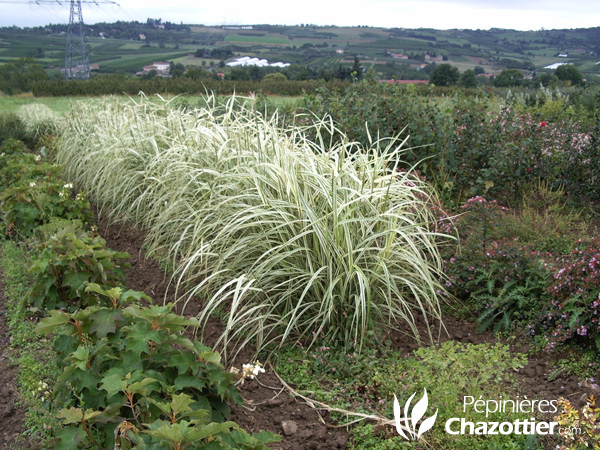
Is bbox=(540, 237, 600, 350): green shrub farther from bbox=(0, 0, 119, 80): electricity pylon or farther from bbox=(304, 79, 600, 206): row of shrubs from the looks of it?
bbox=(0, 0, 119, 80): electricity pylon

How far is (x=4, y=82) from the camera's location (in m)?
18.5

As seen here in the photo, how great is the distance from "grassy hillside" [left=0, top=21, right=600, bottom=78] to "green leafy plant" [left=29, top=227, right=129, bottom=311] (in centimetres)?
1306

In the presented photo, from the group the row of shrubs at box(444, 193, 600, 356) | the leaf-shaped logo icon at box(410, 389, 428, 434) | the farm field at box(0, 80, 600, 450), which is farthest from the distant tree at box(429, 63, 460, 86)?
the leaf-shaped logo icon at box(410, 389, 428, 434)

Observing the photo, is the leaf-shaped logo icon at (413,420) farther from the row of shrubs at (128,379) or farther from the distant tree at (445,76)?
the distant tree at (445,76)

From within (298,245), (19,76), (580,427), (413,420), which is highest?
(19,76)

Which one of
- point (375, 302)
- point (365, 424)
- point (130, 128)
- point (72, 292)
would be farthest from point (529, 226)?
point (130, 128)

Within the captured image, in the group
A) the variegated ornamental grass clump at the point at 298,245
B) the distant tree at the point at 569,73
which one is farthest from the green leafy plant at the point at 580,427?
the distant tree at the point at 569,73

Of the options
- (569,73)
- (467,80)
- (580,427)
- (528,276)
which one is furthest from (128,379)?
(569,73)

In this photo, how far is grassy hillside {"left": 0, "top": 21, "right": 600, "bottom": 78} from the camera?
17.6 meters

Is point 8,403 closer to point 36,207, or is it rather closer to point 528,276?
point 36,207

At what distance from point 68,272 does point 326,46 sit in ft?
97.4

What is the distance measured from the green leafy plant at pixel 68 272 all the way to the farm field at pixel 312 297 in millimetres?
14

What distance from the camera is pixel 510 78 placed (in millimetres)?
A: 14680

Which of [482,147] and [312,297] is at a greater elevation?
[482,147]
